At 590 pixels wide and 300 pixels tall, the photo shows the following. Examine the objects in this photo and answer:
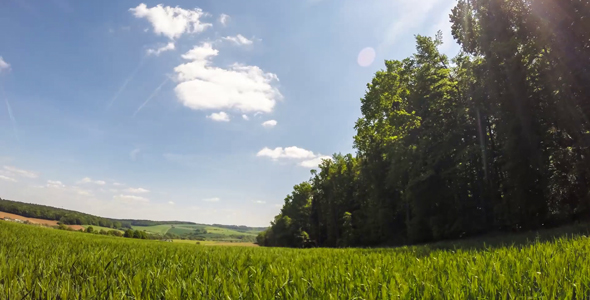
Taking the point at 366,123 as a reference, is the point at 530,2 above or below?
above

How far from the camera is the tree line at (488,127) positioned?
17.0m

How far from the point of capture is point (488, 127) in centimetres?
2625

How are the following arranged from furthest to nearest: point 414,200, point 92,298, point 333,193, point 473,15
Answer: point 333,193
point 414,200
point 473,15
point 92,298

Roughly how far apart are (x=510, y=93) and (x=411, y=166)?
35.2 feet

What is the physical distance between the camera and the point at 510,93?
19.2 m

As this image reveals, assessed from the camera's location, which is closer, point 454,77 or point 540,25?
point 540,25

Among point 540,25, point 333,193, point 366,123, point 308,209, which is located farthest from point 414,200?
point 308,209

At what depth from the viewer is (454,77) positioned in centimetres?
2900

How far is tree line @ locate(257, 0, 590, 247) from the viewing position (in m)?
17.0

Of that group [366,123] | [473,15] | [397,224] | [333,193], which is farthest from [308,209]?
[473,15]

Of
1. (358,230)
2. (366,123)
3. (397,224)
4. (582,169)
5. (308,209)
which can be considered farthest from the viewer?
(308,209)

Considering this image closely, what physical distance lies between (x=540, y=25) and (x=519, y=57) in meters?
2.07

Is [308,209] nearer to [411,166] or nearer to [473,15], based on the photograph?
[411,166]

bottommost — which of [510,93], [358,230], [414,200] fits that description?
[358,230]
